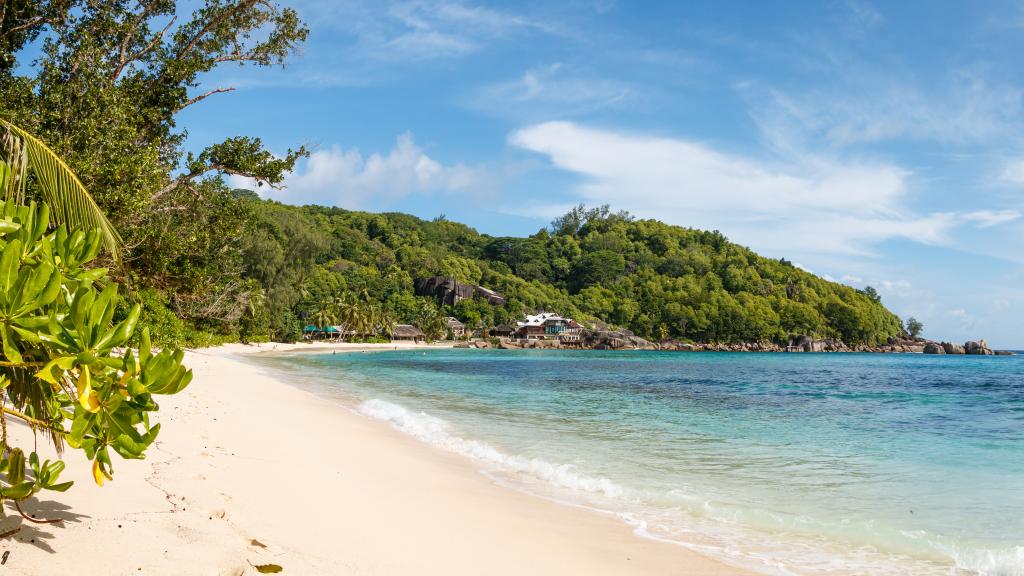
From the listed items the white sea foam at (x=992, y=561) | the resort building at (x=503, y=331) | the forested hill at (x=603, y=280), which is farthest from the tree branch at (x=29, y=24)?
the resort building at (x=503, y=331)

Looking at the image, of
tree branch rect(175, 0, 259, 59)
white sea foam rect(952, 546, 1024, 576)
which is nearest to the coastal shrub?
Answer: white sea foam rect(952, 546, 1024, 576)

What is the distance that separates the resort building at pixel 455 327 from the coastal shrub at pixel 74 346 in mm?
101379

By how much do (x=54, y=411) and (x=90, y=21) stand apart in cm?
889

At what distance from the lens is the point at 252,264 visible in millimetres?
55375

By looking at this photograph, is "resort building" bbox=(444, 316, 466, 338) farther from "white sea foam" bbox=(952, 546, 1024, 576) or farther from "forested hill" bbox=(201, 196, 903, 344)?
"white sea foam" bbox=(952, 546, 1024, 576)

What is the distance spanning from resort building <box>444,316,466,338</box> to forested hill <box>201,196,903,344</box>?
107 inches

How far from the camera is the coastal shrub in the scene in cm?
202

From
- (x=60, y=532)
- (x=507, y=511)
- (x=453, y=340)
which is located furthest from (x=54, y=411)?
(x=453, y=340)

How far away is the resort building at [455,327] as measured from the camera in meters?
104

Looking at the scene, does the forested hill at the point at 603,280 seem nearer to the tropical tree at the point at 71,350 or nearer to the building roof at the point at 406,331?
the building roof at the point at 406,331

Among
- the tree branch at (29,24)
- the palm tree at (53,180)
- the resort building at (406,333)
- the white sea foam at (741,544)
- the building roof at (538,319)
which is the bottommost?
the resort building at (406,333)

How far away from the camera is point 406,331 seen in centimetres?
9606

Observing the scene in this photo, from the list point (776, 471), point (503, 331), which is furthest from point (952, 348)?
point (776, 471)

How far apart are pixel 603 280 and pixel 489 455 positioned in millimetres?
130203
